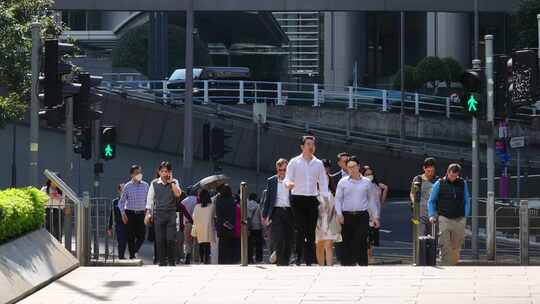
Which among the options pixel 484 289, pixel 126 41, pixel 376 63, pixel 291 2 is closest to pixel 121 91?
pixel 291 2

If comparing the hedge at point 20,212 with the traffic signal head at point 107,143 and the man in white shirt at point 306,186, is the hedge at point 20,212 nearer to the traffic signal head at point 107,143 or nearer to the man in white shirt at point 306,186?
the man in white shirt at point 306,186

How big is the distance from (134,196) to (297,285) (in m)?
8.17

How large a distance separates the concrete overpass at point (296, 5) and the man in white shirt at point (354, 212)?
32272 millimetres

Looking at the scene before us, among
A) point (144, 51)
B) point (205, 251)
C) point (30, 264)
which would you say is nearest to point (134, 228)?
point (205, 251)

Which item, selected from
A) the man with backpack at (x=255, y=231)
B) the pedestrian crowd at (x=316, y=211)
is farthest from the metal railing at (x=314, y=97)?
the pedestrian crowd at (x=316, y=211)

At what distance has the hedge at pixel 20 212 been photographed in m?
14.8

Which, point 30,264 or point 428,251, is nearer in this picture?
point 30,264

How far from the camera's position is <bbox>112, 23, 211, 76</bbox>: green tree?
5875cm

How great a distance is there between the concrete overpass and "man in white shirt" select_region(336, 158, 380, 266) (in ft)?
106

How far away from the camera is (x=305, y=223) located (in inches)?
696

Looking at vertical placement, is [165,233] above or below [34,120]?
below

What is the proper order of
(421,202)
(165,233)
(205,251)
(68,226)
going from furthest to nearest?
(205,251) < (165,233) < (421,202) < (68,226)

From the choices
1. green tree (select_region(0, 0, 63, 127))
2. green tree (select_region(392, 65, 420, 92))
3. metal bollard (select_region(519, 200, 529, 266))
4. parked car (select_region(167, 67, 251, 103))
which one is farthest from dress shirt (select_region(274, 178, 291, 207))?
green tree (select_region(392, 65, 420, 92))

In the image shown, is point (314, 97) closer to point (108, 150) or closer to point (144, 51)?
point (144, 51)
